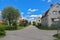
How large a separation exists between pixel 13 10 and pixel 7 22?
13.6 meters

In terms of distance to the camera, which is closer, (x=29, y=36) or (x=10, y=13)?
(x=29, y=36)

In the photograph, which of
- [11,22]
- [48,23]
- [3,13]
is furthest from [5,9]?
[48,23]

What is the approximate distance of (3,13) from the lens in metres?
95.6

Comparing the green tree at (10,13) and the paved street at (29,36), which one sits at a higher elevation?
the green tree at (10,13)

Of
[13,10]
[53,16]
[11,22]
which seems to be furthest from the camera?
[11,22]

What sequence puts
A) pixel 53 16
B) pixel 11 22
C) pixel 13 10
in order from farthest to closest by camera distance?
pixel 11 22 < pixel 13 10 < pixel 53 16

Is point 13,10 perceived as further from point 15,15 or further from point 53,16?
point 53,16

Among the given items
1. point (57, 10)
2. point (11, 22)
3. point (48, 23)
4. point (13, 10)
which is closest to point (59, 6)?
point (57, 10)

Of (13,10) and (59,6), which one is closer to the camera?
(59,6)

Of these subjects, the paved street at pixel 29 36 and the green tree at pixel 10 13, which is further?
the green tree at pixel 10 13

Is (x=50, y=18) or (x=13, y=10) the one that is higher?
(x=13, y=10)

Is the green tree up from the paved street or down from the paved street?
up

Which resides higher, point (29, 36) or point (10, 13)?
point (10, 13)

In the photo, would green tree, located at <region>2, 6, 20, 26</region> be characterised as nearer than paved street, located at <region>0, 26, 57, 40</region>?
No
